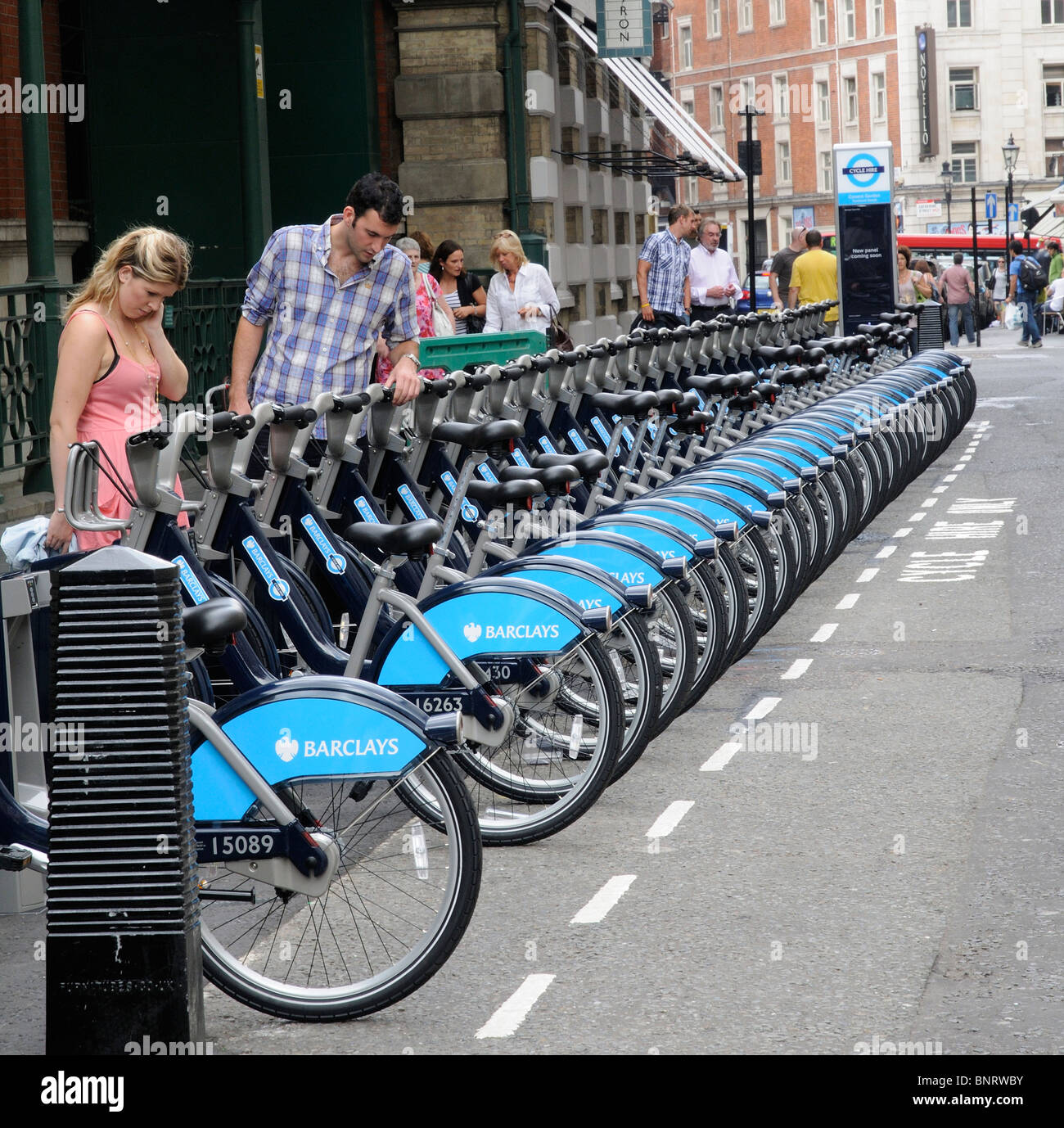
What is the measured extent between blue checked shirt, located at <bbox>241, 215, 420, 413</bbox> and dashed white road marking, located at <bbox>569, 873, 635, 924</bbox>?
2.50 m

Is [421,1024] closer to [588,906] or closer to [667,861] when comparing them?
[588,906]

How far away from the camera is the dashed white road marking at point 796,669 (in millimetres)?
7902

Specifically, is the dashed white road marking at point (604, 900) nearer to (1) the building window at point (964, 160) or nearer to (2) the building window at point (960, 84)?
(1) the building window at point (964, 160)

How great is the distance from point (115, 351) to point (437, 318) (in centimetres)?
622

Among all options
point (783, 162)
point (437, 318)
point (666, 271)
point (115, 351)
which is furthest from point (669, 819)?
point (783, 162)

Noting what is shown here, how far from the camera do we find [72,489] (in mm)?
4516

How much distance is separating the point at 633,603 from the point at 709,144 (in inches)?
859

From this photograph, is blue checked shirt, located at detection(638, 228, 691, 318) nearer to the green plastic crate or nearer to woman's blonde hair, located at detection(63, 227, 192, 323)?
the green plastic crate

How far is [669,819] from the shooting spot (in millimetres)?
5812

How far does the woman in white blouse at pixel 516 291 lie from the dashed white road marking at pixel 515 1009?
880 cm

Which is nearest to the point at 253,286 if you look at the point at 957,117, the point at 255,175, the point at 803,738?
the point at 803,738

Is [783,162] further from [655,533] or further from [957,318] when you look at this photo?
[655,533]
